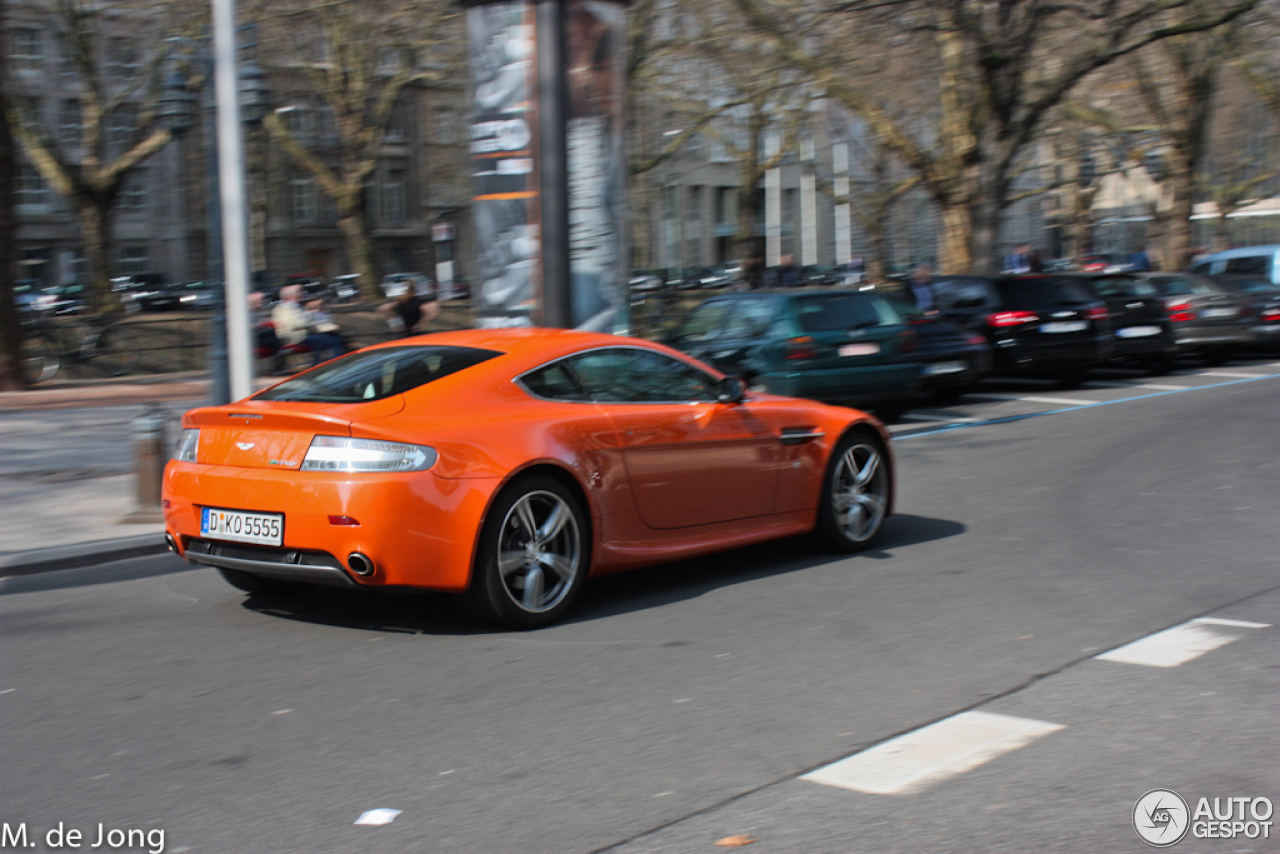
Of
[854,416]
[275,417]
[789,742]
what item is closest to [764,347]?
[854,416]

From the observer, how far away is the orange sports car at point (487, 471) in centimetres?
543

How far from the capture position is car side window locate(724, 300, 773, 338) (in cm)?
1360

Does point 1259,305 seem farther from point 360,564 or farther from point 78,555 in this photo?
point 360,564

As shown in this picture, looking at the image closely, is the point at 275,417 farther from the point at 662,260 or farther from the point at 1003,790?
the point at 662,260

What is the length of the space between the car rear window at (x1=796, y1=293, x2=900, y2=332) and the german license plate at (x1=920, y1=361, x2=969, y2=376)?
159 cm

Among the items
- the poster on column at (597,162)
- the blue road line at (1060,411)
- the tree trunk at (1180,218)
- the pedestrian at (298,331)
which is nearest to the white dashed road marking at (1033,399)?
the blue road line at (1060,411)

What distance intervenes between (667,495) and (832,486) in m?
1.31

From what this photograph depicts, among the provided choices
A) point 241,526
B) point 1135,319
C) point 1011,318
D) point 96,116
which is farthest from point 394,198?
point 241,526

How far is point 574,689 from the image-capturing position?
195 inches

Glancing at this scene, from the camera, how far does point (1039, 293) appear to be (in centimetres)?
1844

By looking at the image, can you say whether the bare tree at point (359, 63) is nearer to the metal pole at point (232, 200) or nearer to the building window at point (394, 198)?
the metal pole at point (232, 200)

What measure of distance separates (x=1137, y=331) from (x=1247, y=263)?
651cm

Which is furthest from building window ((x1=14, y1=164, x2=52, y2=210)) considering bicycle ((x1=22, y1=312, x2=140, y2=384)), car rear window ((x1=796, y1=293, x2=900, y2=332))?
car rear window ((x1=796, y1=293, x2=900, y2=332))

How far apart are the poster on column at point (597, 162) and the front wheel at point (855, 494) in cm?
616
